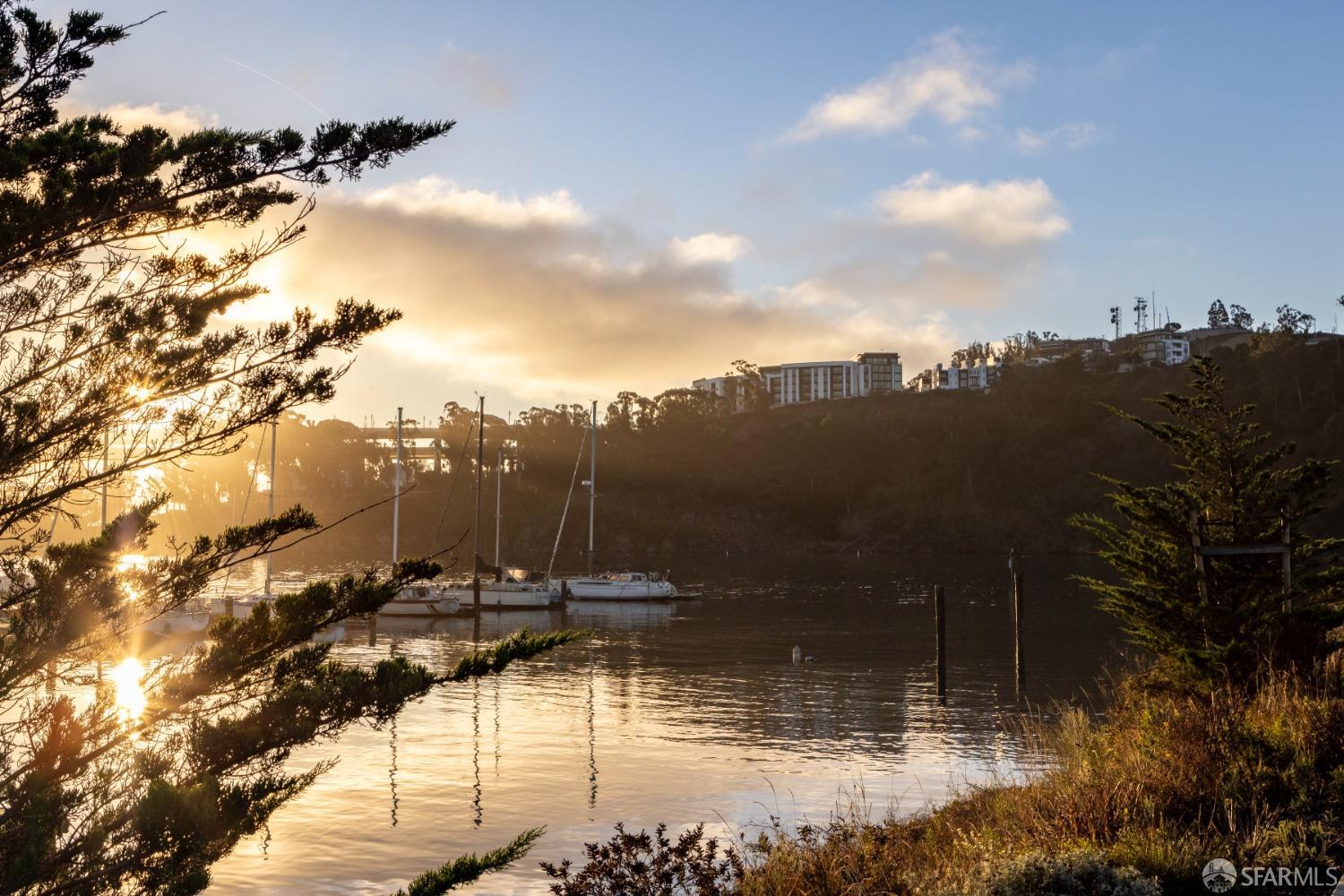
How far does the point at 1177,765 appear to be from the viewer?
1160 centimetres

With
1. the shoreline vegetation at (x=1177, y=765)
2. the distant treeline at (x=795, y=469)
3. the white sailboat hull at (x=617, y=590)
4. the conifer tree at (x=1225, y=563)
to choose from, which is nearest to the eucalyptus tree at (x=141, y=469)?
the shoreline vegetation at (x=1177, y=765)

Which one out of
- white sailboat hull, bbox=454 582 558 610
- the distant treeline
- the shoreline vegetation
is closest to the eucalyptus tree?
the shoreline vegetation

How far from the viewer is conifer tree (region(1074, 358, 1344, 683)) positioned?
1568 centimetres

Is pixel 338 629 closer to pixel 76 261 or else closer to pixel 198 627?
pixel 198 627

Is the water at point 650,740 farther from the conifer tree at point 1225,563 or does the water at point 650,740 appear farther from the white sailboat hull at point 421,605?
the conifer tree at point 1225,563

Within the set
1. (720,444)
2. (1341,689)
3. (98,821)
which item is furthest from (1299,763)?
(720,444)

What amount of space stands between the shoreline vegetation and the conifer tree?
1.2 inches

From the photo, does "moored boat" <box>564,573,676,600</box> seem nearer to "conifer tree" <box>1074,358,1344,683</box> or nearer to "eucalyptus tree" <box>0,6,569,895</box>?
"conifer tree" <box>1074,358,1344,683</box>

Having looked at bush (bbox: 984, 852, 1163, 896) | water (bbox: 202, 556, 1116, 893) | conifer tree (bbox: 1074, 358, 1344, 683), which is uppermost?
conifer tree (bbox: 1074, 358, 1344, 683)

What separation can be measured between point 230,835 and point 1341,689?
1350 cm

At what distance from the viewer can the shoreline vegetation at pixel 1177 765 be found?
879cm

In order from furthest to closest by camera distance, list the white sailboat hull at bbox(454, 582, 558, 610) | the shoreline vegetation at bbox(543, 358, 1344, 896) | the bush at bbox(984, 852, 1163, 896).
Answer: the white sailboat hull at bbox(454, 582, 558, 610) < the shoreline vegetation at bbox(543, 358, 1344, 896) < the bush at bbox(984, 852, 1163, 896)

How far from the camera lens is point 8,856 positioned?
26.2 ft

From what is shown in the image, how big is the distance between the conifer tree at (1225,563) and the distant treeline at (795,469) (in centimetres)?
10985
